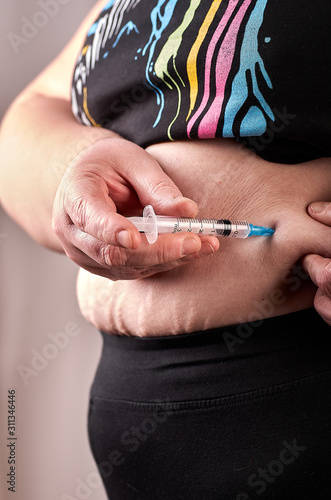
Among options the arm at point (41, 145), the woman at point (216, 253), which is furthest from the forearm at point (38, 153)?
the woman at point (216, 253)

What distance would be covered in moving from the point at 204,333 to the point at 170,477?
24cm

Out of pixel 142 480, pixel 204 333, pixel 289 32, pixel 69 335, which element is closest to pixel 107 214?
pixel 204 333

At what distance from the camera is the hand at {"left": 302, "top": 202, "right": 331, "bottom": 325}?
0.63m

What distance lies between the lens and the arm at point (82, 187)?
2.04 ft

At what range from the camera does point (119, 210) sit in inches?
30.1

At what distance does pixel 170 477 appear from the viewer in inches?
29.8

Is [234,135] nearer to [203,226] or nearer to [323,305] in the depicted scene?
[203,226]

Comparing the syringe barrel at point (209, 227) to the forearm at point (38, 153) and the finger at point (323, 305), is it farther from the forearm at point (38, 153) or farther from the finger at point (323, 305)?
the forearm at point (38, 153)
